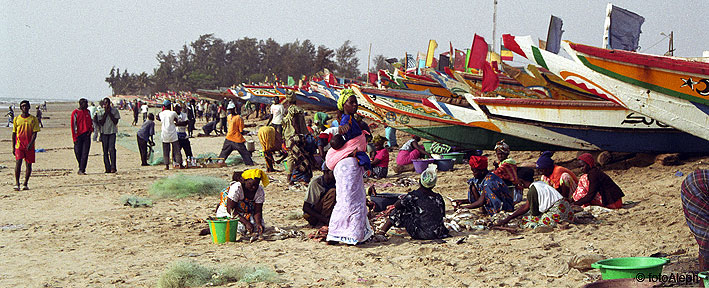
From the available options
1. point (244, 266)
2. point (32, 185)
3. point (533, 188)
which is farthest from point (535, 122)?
point (32, 185)

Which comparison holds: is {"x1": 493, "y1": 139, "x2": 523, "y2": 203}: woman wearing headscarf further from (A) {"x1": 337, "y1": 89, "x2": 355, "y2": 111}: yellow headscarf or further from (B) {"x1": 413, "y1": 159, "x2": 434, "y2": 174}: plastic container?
(B) {"x1": 413, "y1": 159, "x2": 434, "y2": 174}: plastic container

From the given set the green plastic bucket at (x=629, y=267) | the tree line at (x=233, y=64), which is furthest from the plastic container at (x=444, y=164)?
the tree line at (x=233, y=64)

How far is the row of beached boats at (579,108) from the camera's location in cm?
791

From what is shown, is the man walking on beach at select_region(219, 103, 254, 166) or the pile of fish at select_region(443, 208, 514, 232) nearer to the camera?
the pile of fish at select_region(443, 208, 514, 232)

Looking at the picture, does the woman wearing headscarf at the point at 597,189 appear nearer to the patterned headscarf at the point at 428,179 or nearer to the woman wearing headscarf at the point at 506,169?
the woman wearing headscarf at the point at 506,169

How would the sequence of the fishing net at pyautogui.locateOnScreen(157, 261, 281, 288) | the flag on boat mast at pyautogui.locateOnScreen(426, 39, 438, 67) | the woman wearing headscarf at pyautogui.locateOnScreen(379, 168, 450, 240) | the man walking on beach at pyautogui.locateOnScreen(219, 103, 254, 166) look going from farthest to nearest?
the flag on boat mast at pyautogui.locateOnScreen(426, 39, 438, 67)
the man walking on beach at pyautogui.locateOnScreen(219, 103, 254, 166)
the woman wearing headscarf at pyautogui.locateOnScreen(379, 168, 450, 240)
the fishing net at pyautogui.locateOnScreen(157, 261, 281, 288)

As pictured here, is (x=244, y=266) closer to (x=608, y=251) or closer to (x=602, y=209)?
(x=608, y=251)

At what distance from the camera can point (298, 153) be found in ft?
34.0

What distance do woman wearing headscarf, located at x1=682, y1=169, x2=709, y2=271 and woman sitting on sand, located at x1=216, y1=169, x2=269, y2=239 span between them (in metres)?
4.09

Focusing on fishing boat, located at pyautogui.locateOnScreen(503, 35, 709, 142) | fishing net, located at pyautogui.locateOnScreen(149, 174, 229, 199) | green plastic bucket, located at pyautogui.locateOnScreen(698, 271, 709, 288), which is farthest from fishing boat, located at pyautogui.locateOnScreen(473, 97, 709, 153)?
green plastic bucket, located at pyautogui.locateOnScreen(698, 271, 709, 288)

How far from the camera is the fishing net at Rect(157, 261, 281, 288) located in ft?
16.8

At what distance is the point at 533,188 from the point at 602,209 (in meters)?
1.20

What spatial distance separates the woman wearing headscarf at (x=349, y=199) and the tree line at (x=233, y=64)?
7477 centimetres

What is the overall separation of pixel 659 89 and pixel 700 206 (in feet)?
13.7
